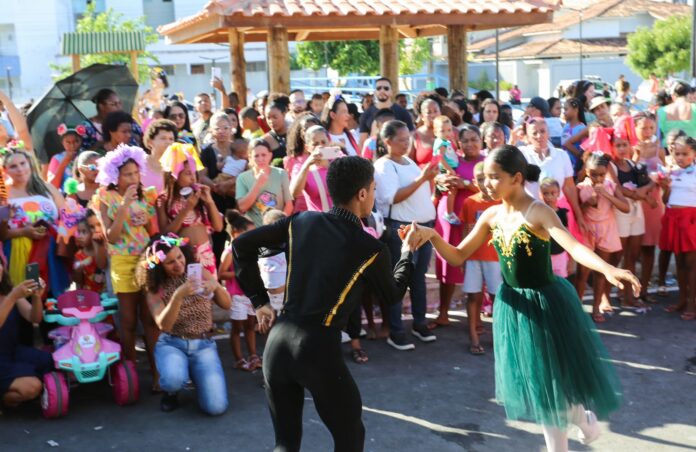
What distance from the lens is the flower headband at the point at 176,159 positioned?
6.87m

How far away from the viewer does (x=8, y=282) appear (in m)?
6.06

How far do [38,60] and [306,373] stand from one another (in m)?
61.2

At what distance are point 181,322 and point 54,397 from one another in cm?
100

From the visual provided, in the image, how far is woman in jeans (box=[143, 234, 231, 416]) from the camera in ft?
19.3

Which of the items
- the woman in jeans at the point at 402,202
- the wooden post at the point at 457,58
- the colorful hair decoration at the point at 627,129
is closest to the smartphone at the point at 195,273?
the woman in jeans at the point at 402,202

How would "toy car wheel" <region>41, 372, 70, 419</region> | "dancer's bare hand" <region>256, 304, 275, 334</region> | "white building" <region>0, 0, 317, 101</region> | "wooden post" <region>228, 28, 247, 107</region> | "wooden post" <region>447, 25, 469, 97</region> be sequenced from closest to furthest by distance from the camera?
1. "dancer's bare hand" <region>256, 304, 275, 334</region>
2. "toy car wheel" <region>41, 372, 70, 419</region>
3. "wooden post" <region>228, 28, 247, 107</region>
4. "wooden post" <region>447, 25, 469, 97</region>
5. "white building" <region>0, 0, 317, 101</region>

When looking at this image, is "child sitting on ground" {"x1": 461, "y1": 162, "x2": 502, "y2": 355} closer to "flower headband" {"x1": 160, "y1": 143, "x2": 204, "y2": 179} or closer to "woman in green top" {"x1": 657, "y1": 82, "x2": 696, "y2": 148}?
"flower headband" {"x1": 160, "y1": 143, "x2": 204, "y2": 179}

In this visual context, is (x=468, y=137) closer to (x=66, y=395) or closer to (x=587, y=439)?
(x=587, y=439)

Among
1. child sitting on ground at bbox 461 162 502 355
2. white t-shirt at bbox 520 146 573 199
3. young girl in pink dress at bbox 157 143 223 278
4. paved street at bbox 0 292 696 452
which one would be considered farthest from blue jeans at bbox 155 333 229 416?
white t-shirt at bbox 520 146 573 199

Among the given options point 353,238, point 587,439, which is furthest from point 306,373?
point 587,439

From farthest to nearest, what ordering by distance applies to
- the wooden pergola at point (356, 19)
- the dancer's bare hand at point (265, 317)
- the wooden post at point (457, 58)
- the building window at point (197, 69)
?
the building window at point (197, 69)
the wooden post at point (457, 58)
the wooden pergola at point (356, 19)
the dancer's bare hand at point (265, 317)

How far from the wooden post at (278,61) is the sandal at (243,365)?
22.9 ft

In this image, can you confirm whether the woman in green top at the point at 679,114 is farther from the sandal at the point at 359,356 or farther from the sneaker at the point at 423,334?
the sandal at the point at 359,356

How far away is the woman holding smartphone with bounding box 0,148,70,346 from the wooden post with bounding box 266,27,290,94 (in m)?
6.51
